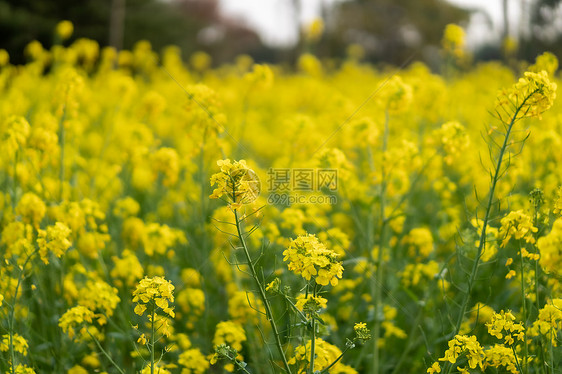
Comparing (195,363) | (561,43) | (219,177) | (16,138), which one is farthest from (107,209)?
(561,43)

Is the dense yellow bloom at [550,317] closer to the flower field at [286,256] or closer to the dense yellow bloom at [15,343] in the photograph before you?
the flower field at [286,256]

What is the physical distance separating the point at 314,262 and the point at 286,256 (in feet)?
0.49

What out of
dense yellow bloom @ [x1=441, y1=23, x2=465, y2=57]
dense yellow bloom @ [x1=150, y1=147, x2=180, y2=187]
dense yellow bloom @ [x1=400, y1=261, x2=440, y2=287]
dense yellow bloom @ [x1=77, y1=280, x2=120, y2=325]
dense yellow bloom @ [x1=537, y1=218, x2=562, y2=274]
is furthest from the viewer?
dense yellow bloom @ [x1=441, y1=23, x2=465, y2=57]

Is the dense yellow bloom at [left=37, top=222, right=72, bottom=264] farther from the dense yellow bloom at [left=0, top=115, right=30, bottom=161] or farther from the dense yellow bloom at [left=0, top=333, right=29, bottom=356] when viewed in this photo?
the dense yellow bloom at [left=0, top=115, right=30, bottom=161]

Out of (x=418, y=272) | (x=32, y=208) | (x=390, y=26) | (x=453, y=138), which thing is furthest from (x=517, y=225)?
(x=390, y=26)

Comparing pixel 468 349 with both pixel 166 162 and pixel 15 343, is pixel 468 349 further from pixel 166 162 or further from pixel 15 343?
pixel 166 162

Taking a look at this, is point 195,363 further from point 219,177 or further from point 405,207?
point 405,207

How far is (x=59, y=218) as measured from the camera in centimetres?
274

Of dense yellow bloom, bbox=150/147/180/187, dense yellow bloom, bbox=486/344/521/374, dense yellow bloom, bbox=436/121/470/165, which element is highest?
dense yellow bloom, bbox=436/121/470/165

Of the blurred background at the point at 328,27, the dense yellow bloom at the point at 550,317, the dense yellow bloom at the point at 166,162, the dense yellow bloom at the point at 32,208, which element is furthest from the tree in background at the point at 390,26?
the dense yellow bloom at the point at 550,317

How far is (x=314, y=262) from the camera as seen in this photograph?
1668mm

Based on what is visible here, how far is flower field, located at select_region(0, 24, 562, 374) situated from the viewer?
193 centimetres

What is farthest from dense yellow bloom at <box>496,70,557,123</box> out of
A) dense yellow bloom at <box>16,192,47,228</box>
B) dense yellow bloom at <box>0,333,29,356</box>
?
dense yellow bloom at <box>16,192,47,228</box>

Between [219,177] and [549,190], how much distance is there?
2.51 m
